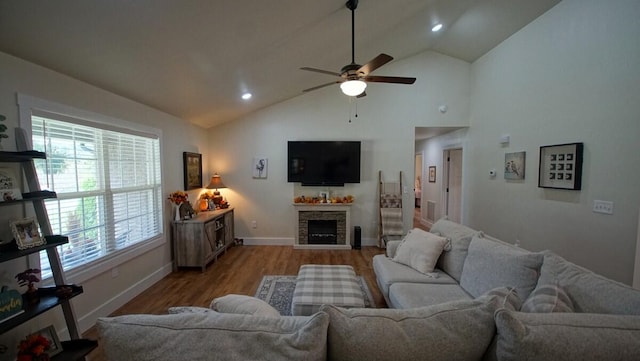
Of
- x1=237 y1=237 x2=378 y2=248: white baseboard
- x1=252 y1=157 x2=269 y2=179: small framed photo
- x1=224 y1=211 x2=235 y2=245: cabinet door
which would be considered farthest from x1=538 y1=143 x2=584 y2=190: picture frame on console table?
x1=224 y1=211 x2=235 y2=245: cabinet door

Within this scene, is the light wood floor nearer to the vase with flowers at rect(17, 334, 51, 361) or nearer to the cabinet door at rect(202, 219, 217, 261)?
the cabinet door at rect(202, 219, 217, 261)

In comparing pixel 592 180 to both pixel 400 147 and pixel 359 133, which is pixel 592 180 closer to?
pixel 400 147

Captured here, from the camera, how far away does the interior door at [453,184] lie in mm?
5664

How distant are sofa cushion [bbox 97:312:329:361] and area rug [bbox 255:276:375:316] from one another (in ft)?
6.16

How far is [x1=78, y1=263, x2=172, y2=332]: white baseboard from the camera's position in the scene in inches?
95.0

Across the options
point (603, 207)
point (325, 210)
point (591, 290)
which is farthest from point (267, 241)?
point (603, 207)

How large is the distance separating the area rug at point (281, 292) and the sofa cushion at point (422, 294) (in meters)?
0.58

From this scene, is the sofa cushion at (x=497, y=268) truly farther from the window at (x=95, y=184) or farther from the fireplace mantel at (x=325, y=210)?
the window at (x=95, y=184)

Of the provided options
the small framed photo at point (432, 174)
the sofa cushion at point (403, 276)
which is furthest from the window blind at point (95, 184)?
the small framed photo at point (432, 174)

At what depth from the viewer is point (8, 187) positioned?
168 cm

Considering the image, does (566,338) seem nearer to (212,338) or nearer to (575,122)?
(212,338)

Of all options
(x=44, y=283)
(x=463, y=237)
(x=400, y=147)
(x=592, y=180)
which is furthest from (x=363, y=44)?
(x=44, y=283)

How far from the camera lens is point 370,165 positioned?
504 cm

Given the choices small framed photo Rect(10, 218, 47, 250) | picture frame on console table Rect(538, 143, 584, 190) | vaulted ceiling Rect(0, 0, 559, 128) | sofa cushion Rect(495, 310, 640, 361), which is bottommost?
sofa cushion Rect(495, 310, 640, 361)
